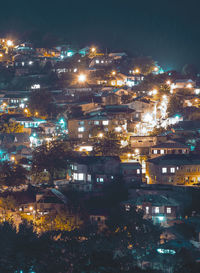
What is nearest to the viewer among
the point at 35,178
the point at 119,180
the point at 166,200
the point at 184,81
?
the point at 166,200

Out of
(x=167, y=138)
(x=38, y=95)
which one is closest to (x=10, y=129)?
(x=38, y=95)

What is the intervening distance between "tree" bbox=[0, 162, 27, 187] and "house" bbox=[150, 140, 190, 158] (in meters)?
4.35

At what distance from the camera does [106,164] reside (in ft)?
47.4

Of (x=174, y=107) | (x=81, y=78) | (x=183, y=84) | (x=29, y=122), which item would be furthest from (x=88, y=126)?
(x=81, y=78)

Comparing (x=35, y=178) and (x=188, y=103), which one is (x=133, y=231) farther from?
(x=188, y=103)

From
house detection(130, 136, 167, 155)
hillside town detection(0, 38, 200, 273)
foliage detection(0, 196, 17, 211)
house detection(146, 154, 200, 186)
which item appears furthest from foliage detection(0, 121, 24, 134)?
house detection(146, 154, 200, 186)

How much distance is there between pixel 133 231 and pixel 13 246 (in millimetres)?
2887

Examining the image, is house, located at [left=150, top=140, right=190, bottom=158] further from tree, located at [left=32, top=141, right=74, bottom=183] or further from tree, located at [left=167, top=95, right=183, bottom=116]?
tree, located at [left=167, top=95, right=183, bottom=116]

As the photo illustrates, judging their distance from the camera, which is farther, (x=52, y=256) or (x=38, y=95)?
(x=38, y=95)

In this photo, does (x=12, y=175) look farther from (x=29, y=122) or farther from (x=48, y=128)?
(x=29, y=122)

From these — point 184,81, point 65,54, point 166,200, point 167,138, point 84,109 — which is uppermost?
point 65,54

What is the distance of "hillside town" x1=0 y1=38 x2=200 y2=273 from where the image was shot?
1075 cm

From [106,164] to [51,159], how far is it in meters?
1.87

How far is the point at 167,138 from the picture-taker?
16469 millimetres
